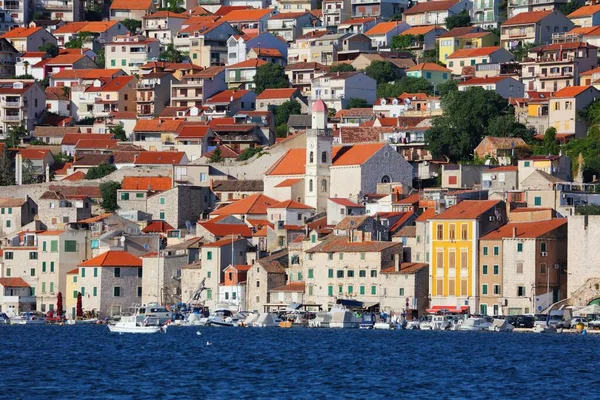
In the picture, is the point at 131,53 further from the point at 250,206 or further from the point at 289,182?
the point at 250,206

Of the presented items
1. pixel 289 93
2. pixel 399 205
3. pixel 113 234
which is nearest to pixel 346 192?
pixel 399 205

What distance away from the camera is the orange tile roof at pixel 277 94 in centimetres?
14350

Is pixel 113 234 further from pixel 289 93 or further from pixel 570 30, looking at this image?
pixel 570 30

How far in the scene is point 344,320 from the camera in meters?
102

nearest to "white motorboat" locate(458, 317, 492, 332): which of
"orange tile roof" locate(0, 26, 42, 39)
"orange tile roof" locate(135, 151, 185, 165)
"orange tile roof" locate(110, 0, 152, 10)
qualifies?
"orange tile roof" locate(135, 151, 185, 165)

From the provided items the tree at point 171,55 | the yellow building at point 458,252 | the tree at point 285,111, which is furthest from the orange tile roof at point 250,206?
the tree at point 171,55

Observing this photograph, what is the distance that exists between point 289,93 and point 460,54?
48.4 feet

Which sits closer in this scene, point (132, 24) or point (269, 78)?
point (269, 78)

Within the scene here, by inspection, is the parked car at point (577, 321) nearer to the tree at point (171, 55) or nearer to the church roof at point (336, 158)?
the church roof at point (336, 158)

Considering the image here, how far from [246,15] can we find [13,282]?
6155cm

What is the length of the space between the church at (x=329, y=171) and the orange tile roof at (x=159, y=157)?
9411 mm

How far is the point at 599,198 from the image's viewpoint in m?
107

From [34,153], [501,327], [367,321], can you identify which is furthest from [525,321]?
[34,153]

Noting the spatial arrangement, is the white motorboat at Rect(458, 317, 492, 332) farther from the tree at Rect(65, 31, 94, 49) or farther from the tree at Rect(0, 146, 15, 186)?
the tree at Rect(65, 31, 94, 49)
